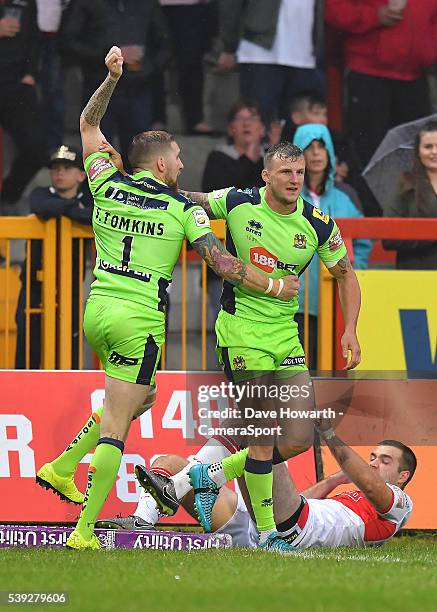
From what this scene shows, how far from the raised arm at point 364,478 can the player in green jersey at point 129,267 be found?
1152 mm

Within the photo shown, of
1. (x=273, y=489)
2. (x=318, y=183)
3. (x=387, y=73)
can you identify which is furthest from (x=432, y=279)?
(x=387, y=73)

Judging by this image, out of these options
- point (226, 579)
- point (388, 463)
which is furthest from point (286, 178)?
point (226, 579)

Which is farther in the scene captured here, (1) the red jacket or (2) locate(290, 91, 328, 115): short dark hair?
(1) the red jacket

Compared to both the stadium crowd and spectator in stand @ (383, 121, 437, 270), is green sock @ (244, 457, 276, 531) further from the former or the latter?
the stadium crowd

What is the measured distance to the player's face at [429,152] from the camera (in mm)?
12133

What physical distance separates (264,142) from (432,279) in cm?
294

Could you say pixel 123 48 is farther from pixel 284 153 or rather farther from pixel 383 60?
pixel 284 153

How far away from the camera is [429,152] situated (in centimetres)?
1215

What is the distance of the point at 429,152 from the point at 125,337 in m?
4.63

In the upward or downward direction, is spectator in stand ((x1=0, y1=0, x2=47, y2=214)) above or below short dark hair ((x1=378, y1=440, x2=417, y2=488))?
above

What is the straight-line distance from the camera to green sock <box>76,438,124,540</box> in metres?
8.22

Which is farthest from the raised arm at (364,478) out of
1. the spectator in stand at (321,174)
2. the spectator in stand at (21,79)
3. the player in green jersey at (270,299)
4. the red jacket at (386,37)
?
the red jacket at (386,37)

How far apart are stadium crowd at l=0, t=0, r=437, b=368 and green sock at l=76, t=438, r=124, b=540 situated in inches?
182

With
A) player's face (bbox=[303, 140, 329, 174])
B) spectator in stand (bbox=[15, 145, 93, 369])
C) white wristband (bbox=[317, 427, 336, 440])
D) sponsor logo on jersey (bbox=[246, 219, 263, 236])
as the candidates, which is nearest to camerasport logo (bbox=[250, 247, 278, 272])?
sponsor logo on jersey (bbox=[246, 219, 263, 236])
